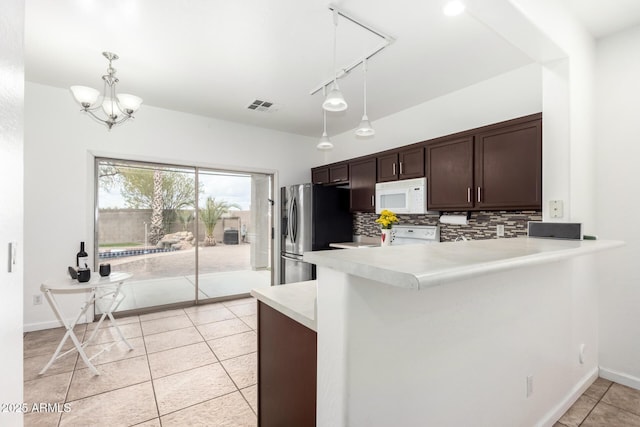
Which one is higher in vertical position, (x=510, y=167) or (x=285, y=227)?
(x=510, y=167)

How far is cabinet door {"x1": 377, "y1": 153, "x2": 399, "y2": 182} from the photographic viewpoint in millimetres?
3725

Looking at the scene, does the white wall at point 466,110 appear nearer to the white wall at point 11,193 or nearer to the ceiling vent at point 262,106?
the ceiling vent at point 262,106

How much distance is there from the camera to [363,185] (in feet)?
13.8

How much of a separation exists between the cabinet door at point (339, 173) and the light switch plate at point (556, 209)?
2.77 m

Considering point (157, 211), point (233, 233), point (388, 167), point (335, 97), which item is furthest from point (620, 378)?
point (157, 211)

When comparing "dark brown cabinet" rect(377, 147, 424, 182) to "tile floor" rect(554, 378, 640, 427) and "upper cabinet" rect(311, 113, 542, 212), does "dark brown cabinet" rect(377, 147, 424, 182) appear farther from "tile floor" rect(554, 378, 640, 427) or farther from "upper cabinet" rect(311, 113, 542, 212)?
"tile floor" rect(554, 378, 640, 427)

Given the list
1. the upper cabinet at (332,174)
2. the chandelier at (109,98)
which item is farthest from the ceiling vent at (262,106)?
the chandelier at (109,98)

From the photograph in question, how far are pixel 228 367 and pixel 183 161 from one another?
2.87m

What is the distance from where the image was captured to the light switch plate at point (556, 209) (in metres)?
1.97

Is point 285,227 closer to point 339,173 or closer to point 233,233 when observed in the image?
point 233,233

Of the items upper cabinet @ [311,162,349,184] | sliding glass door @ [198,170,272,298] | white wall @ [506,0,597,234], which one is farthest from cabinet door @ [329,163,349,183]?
white wall @ [506,0,597,234]

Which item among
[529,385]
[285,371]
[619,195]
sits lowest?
[529,385]

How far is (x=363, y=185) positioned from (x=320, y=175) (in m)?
1.05

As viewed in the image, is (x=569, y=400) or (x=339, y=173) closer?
(x=569, y=400)
